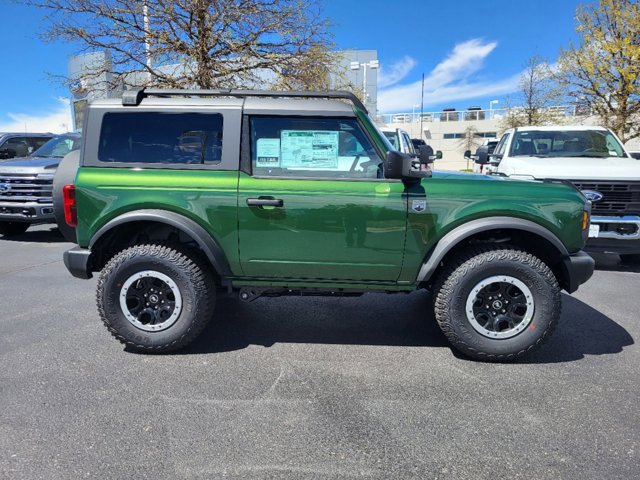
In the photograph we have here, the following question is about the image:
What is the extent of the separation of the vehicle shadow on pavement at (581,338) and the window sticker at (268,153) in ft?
8.28

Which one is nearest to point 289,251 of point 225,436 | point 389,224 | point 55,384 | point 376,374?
point 389,224

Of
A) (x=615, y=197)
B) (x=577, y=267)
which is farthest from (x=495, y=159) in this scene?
(x=577, y=267)

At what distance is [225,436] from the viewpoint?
2.51 metres

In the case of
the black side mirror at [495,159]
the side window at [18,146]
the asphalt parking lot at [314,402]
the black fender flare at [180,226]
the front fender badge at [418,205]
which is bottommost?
the asphalt parking lot at [314,402]

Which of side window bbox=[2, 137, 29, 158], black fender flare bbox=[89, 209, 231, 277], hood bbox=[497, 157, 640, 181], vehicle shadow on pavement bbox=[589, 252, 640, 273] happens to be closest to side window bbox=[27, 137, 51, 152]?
side window bbox=[2, 137, 29, 158]

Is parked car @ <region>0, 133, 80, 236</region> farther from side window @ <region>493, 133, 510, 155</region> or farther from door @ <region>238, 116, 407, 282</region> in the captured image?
side window @ <region>493, 133, 510, 155</region>

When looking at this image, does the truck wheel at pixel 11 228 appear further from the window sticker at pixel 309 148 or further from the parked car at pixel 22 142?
the window sticker at pixel 309 148

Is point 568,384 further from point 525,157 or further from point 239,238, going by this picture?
point 525,157

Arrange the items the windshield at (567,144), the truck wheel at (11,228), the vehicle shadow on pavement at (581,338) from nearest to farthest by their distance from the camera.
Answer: the vehicle shadow on pavement at (581,338) < the windshield at (567,144) < the truck wheel at (11,228)

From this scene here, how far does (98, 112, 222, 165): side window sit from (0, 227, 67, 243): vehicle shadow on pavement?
620 cm

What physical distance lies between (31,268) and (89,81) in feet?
22.7

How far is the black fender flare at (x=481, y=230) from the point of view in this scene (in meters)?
3.28

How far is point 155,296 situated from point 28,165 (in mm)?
6692

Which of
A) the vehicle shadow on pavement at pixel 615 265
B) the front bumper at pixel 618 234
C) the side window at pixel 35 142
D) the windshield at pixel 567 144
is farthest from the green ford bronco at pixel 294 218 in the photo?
the side window at pixel 35 142
